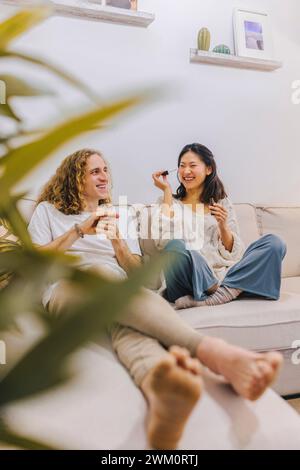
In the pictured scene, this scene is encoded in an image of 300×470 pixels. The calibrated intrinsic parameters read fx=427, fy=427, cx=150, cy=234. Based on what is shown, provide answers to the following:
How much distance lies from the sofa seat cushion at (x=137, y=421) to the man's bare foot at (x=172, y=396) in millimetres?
45

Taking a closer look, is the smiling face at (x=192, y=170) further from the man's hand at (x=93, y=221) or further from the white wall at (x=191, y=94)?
the man's hand at (x=93, y=221)

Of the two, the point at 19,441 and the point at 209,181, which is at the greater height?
the point at 209,181

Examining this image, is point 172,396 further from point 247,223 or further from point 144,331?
point 247,223

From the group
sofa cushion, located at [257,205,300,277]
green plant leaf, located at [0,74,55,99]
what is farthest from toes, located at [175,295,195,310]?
green plant leaf, located at [0,74,55,99]

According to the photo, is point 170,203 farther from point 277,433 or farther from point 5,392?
point 5,392

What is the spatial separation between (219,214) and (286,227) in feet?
Answer: 2.21

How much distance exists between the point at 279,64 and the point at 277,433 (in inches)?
97.8

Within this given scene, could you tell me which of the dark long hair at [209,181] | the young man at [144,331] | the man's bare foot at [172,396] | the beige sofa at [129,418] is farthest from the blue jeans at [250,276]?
the man's bare foot at [172,396]

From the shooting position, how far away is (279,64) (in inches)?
107

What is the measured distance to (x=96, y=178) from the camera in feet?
6.10

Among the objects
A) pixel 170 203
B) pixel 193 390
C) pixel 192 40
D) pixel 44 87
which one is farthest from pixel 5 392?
pixel 192 40

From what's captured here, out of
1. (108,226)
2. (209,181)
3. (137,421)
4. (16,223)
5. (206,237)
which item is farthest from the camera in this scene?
(209,181)

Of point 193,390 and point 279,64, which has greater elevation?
point 279,64

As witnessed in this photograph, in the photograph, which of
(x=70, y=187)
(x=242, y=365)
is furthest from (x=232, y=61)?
(x=242, y=365)
